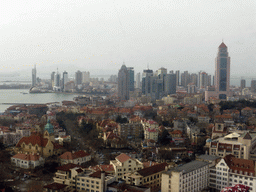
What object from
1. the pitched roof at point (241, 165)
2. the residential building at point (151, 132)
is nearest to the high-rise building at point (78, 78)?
the residential building at point (151, 132)

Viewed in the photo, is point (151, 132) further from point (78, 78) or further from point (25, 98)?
point (78, 78)

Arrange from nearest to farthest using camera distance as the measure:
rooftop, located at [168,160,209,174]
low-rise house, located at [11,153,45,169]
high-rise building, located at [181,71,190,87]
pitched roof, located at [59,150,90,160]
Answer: rooftop, located at [168,160,209,174] → low-rise house, located at [11,153,45,169] → pitched roof, located at [59,150,90,160] → high-rise building, located at [181,71,190,87]

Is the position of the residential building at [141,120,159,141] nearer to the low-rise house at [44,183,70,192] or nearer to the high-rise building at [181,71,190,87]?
the low-rise house at [44,183,70,192]

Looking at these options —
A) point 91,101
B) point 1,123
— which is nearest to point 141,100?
point 91,101

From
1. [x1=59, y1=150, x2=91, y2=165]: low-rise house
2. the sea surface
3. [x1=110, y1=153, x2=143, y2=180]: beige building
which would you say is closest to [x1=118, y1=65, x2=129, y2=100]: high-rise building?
the sea surface

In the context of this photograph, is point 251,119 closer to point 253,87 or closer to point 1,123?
point 1,123

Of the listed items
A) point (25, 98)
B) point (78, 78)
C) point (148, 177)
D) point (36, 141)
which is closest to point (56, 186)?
point (148, 177)

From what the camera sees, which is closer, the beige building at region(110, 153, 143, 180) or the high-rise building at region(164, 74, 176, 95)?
the beige building at region(110, 153, 143, 180)

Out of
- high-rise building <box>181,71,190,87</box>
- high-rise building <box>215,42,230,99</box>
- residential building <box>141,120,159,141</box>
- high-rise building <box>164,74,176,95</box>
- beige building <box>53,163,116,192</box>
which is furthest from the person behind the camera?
high-rise building <box>181,71,190,87</box>
